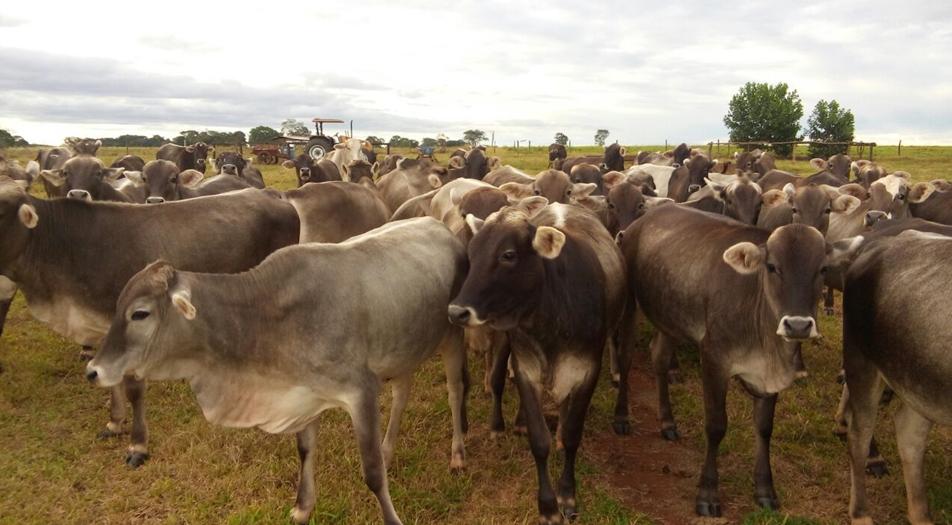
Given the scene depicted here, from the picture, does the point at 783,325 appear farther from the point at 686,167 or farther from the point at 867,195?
the point at 686,167

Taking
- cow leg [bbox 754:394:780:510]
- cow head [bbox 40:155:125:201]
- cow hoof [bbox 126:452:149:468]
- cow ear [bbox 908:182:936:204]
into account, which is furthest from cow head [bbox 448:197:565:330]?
cow ear [bbox 908:182:936:204]

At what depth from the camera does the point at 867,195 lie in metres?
10.6

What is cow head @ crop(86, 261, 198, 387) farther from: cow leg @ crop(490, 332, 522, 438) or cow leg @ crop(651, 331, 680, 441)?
cow leg @ crop(651, 331, 680, 441)

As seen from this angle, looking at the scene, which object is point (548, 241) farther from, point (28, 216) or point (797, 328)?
point (28, 216)

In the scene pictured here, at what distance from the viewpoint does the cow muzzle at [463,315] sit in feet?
14.8

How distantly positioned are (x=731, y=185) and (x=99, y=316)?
7.64 m

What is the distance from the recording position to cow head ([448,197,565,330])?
4.62m

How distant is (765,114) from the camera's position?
68.6 metres

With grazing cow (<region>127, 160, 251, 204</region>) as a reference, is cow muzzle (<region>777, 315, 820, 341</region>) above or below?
below

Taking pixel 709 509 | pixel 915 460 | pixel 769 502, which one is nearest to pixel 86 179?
pixel 709 509

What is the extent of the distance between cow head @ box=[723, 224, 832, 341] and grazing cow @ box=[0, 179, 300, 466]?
16.6ft

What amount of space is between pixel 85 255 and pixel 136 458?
186 cm

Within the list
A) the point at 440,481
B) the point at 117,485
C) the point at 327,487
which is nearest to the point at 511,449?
the point at 440,481

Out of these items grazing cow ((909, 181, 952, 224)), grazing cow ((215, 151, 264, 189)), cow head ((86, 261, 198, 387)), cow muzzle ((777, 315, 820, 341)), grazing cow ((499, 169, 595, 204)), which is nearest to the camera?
cow head ((86, 261, 198, 387))
